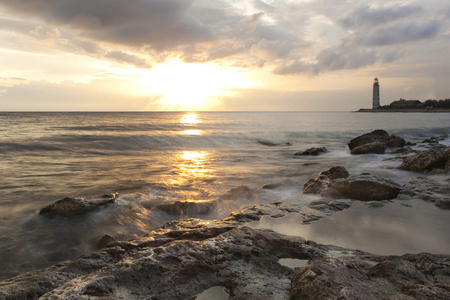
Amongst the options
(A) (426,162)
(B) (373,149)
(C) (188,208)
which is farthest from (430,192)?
(B) (373,149)

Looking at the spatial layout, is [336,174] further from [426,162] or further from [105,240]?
[105,240]

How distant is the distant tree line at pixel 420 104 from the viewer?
113188mm

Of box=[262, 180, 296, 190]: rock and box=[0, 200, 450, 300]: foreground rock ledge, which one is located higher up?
box=[0, 200, 450, 300]: foreground rock ledge

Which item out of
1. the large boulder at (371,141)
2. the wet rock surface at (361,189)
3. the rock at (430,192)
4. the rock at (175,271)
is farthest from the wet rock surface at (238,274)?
the large boulder at (371,141)

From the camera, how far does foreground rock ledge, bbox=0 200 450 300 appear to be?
7.51 ft

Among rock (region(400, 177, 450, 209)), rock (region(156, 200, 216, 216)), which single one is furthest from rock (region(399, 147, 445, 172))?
rock (region(156, 200, 216, 216))

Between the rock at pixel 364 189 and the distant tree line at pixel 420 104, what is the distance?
134 metres

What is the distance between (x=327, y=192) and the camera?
21.0 ft

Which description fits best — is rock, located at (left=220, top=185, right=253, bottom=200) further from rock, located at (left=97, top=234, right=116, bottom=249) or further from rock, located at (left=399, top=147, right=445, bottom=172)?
rock, located at (left=399, top=147, right=445, bottom=172)

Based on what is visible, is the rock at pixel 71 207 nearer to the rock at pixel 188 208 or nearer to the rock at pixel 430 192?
the rock at pixel 188 208

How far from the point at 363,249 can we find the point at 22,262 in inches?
178

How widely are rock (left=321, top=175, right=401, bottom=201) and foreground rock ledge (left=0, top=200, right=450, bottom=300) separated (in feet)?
9.48

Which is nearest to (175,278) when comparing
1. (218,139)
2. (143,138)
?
(143,138)

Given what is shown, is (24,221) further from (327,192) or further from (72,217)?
(327,192)
